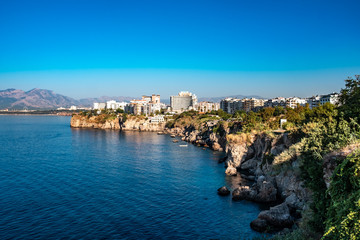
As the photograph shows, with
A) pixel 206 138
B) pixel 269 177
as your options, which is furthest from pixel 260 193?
pixel 206 138

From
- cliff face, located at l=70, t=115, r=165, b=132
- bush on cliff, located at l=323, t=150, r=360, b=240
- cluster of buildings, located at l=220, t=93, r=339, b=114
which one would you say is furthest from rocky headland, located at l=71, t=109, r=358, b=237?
cliff face, located at l=70, t=115, r=165, b=132

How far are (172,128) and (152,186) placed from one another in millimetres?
86870

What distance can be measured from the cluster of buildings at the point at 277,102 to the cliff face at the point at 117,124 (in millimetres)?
45253

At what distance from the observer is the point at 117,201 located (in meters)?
31.8

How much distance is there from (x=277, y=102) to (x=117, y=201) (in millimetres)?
114534

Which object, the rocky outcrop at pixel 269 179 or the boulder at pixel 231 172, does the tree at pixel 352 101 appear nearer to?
the rocky outcrop at pixel 269 179

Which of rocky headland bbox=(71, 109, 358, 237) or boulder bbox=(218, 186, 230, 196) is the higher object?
rocky headland bbox=(71, 109, 358, 237)

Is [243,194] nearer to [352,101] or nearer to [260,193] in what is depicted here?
[260,193]

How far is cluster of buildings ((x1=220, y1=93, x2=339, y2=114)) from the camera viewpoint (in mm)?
108938

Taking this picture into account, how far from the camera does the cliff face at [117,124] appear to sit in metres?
134

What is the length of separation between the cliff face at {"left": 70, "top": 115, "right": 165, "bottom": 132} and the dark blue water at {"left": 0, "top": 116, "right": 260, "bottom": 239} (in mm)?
78898

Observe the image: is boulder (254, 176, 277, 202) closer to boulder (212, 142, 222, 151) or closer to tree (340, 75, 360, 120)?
tree (340, 75, 360, 120)

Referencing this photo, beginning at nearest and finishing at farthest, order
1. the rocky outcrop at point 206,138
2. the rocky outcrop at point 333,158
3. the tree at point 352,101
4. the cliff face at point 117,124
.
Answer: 1. the rocky outcrop at point 333,158
2. the tree at point 352,101
3. the rocky outcrop at point 206,138
4. the cliff face at point 117,124

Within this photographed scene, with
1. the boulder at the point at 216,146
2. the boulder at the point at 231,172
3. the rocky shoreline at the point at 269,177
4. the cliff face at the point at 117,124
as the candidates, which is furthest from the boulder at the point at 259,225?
the cliff face at the point at 117,124
